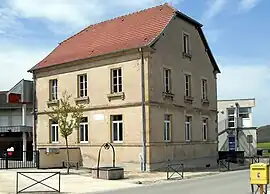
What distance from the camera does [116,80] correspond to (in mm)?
29078

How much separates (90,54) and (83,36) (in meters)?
5.33

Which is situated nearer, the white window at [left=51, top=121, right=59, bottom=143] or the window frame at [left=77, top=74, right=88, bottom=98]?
the window frame at [left=77, top=74, right=88, bottom=98]

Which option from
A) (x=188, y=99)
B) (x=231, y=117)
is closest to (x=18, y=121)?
(x=188, y=99)

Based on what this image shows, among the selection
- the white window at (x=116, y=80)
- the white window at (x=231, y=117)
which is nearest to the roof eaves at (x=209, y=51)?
the white window at (x=116, y=80)

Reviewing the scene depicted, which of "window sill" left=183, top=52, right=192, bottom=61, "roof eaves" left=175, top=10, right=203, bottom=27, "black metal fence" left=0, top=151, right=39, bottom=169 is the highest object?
"roof eaves" left=175, top=10, right=203, bottom=27

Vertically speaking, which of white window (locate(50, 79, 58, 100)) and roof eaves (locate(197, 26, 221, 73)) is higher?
roof eaves (locate(197, 26, 221, 73))

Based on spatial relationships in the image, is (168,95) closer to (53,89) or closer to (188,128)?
(188,128)

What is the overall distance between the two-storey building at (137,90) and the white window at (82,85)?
0.23ft

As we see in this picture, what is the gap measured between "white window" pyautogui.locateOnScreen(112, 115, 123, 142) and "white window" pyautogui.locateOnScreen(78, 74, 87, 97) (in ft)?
11.2

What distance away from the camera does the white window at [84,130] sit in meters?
30.7

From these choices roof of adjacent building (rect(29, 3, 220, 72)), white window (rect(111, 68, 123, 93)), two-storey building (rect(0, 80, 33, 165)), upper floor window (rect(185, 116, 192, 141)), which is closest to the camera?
white window (rect(111, 68, 123, 93))

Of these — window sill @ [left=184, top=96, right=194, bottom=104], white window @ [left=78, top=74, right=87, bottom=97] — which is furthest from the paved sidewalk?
white window @ [left=78, top=74, right=87, bottom=97]

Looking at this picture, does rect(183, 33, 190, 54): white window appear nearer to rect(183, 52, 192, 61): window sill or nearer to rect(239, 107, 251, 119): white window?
rect(183, 52, 192, 61): window sill

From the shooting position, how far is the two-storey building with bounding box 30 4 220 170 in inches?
1086
